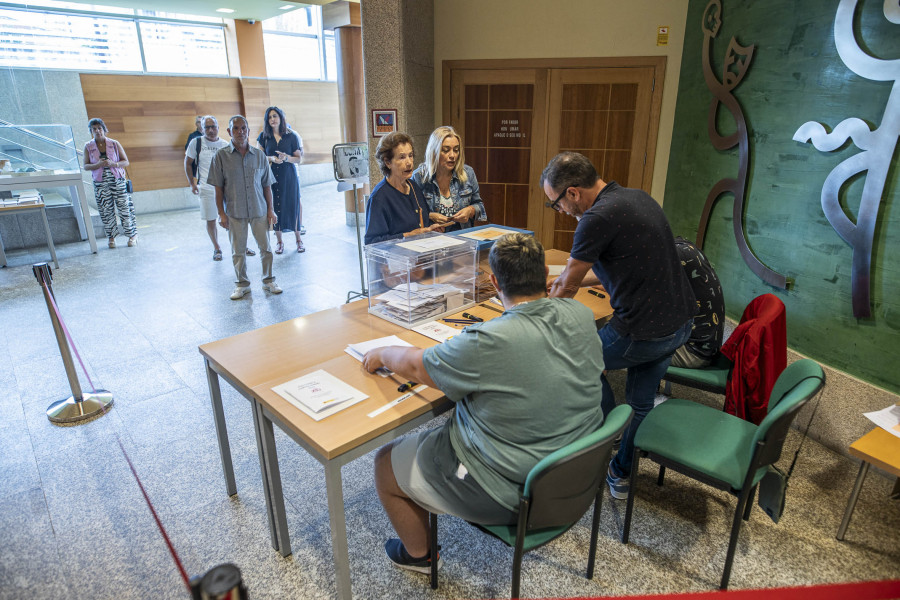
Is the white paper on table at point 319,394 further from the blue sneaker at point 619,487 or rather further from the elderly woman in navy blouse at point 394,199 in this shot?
the blue sneaker at point 619,487

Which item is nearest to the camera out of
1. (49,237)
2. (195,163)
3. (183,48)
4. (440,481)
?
(440,481)

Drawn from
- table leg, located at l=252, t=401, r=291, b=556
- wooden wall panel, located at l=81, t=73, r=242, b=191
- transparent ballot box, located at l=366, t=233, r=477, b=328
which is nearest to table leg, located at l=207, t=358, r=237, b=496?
table leg, located at l=252, t=401, r=291, b=556

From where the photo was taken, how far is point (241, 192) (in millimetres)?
4809

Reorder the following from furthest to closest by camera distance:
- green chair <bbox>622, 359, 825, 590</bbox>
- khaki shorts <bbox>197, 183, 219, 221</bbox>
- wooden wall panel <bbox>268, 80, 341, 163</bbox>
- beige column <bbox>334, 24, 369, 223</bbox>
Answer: wooden wall panel <bbox>268, 80, 341, 163</bbox> → beige column <bbox>334, 24, 369, 223</bbox> → khaki shorts <bbox>197, 183, 219, 221</bbox> → green chair <bbox>622, 359, 825, 590</bbox>

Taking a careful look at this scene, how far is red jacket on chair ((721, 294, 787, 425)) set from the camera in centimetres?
240

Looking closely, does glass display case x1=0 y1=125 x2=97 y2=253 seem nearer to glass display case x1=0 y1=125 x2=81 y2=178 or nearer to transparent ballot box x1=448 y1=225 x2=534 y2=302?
glass display case x1=0 y1=125 x2=81 y2=178

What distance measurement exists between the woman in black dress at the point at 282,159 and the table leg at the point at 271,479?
4.99 m

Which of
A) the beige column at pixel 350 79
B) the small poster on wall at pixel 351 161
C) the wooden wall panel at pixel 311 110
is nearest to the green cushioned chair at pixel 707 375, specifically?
the small poster on wall at pixel 351 161

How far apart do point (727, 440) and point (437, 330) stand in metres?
1.27

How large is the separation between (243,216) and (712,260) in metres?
4.01

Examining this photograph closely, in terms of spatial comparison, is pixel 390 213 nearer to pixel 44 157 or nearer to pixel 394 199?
pixel 394 199

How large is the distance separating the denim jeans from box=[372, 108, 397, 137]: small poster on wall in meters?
3.44

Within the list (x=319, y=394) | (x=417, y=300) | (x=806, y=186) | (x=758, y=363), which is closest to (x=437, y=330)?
(x=417, y=300)

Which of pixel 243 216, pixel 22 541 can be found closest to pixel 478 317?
pixel 22 541
